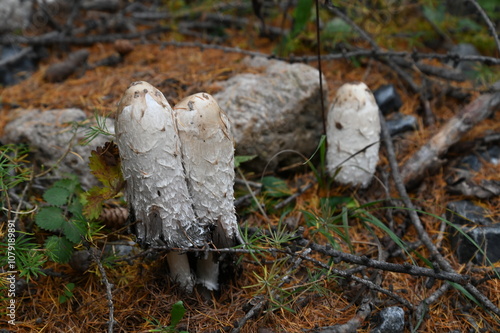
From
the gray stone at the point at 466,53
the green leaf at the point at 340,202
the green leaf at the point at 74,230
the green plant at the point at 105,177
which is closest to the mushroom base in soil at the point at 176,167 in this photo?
the green plant at the point at 105,177

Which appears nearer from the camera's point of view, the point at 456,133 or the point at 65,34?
the point at 456,133

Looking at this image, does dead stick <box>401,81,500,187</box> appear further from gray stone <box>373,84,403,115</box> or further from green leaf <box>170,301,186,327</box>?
green leaf <box>170,301,186,327</box>

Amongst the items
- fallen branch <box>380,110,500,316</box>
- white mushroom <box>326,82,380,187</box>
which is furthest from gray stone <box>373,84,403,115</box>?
white mushroom <box>326,82,380,187</box>

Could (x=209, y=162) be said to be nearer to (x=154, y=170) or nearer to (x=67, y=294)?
(x=154, y=170)

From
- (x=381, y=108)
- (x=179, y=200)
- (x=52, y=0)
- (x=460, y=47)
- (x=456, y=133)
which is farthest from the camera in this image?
(x=52, y=0)

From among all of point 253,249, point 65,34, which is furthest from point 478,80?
point 65,34

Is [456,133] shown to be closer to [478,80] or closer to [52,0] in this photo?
[478,80]

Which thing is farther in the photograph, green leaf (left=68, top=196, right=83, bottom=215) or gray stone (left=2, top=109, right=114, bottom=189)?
gray stone (left=2, top=109, right=114, bottom=189)
